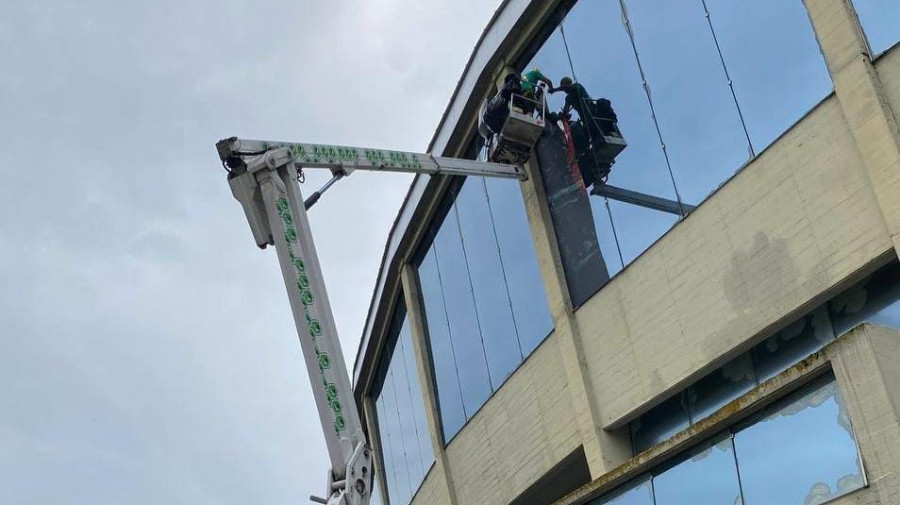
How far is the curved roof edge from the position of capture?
58.0ft

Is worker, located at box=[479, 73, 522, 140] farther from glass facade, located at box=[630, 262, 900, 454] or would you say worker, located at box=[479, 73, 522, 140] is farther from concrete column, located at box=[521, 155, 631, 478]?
glass facade, located at box=[630, 262, 900, 454]

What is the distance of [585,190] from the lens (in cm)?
1641

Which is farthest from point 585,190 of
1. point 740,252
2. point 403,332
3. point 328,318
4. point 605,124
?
point 403,332

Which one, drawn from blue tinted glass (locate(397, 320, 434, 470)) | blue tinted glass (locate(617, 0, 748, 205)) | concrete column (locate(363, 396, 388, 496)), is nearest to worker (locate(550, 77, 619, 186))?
blue tinted glass (locate(617, 0, 748, 205))

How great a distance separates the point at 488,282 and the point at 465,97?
345cm

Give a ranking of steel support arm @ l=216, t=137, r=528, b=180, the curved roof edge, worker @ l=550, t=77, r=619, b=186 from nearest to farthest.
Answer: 1. steel support arm @ l=216, t=137, r=528, b=180
2. worker @ l=550, t=77, r=619, b=186
3. the curved roof edge

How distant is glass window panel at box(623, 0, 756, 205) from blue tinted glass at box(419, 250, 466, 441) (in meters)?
8.10

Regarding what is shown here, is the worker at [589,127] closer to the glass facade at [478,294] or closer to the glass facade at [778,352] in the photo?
the glass facade at [478,294]

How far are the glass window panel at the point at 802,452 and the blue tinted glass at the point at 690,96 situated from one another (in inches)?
175

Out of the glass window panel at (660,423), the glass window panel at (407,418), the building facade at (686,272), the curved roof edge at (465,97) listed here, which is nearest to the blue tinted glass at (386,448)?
the glass window panel at (407,418)

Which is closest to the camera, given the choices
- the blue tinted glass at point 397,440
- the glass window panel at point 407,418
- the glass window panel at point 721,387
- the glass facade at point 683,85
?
the glass facade at point 683,85

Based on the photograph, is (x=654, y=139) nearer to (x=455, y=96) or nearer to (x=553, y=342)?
(x=553, y=342)

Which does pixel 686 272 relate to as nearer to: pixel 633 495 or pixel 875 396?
pixel 633 495

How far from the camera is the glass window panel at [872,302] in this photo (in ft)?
38.7
